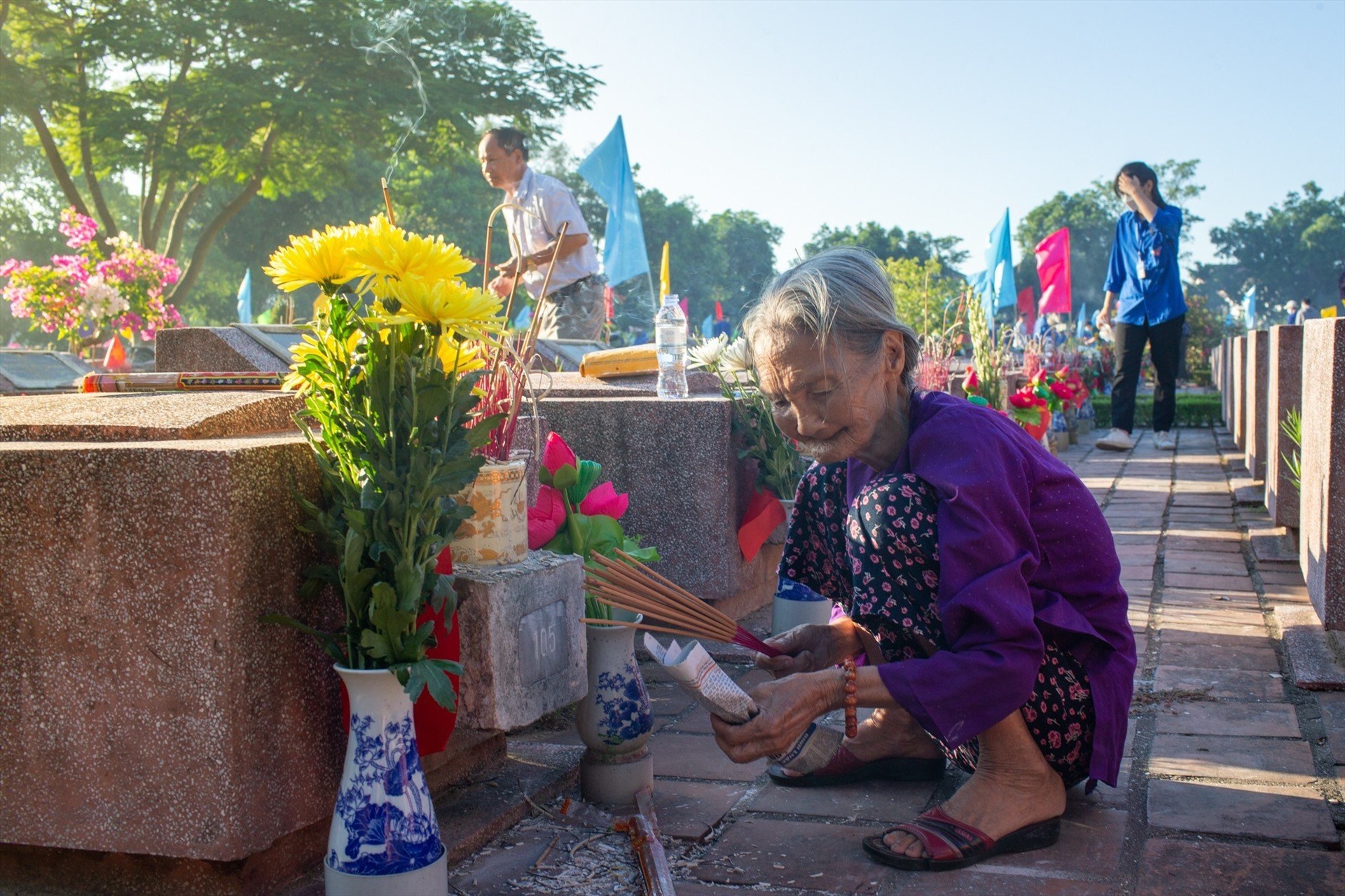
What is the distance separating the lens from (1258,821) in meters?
2.05

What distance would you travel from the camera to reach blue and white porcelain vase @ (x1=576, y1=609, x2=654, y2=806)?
220cm

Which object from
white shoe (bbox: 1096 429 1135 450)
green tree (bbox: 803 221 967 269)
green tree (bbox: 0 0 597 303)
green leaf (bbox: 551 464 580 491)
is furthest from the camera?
green tree (bbox: 803 221 967 269)

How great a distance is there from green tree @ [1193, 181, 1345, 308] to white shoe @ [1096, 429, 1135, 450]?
3236 inches

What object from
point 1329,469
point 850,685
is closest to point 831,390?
point 850,685

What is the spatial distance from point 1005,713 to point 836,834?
1.40 feet

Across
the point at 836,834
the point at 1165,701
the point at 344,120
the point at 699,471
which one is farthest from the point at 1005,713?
the point at 344,120

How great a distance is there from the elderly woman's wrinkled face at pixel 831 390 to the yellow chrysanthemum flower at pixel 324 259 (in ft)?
2.42

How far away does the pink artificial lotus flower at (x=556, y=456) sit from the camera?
7.93 ft

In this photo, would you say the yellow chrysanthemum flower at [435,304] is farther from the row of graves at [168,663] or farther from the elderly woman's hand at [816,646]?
the elderly woman's hand at [816,646]

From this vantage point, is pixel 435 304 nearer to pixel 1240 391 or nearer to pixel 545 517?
pixel 545 517

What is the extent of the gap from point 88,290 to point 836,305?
8.72 metres

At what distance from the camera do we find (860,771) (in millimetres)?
2375

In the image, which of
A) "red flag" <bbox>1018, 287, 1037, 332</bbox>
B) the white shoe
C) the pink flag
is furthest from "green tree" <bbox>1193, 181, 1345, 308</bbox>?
the white shoe

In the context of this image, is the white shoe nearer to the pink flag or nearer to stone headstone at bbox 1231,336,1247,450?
stone headstone at bbox 1231,336,1247,450
